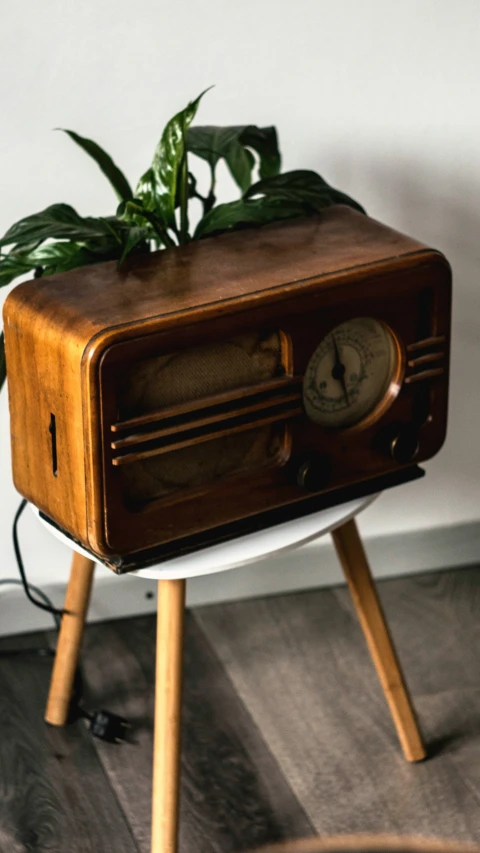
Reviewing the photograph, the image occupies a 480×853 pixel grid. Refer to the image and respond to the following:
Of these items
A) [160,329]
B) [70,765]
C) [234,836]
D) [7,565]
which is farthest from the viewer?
[7,565]

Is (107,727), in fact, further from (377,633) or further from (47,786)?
(377,633)

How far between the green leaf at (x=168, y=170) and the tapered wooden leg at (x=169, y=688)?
1.41ft

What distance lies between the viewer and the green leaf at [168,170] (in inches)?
47.2

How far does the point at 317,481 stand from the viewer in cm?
124

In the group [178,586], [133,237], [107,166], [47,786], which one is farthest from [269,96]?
[47,786]

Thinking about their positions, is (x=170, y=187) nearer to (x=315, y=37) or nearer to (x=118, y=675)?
(x=315, y=37)

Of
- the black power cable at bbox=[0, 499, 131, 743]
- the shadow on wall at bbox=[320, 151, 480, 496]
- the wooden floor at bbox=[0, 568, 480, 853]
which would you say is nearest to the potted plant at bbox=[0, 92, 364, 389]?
the shadow on wall at bbox=[320, 151, 480, 496]

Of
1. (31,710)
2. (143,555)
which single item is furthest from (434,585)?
(143,555)

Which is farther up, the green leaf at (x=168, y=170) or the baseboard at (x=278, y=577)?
the green leaf at (x=168, y=170)

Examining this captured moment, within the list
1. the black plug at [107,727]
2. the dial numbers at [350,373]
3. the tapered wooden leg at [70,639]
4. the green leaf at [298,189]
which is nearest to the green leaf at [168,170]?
the green leaf at [298,189]

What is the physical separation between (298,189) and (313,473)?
35 cm

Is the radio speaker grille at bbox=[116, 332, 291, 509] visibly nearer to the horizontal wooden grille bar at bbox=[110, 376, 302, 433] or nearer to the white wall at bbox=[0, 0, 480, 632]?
the horizontal wooden grille bar at bbox=[110, 376, 302, 433]

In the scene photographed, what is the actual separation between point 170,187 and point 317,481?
379 millimetres

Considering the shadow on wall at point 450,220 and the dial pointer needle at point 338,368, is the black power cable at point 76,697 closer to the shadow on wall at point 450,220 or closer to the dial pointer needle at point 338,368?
the dial pointer needle at point 338,368
